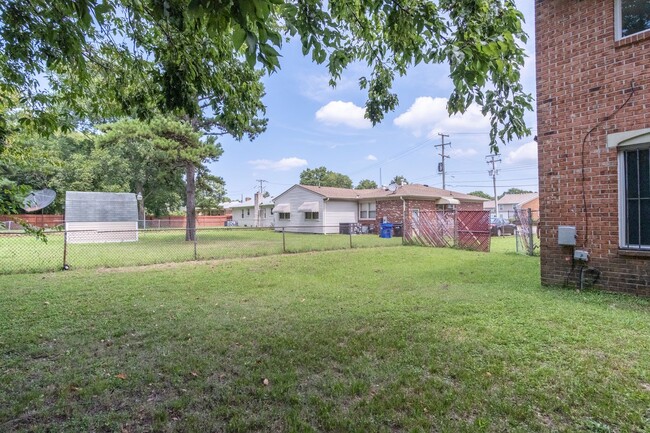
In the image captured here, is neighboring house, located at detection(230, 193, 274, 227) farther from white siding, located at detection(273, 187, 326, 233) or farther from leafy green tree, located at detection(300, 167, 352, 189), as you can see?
leafy green tree, located at detection(300, 167, 352, 189)

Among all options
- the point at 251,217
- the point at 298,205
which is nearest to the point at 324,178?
the point at 251,217

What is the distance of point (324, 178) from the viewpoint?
62594mm

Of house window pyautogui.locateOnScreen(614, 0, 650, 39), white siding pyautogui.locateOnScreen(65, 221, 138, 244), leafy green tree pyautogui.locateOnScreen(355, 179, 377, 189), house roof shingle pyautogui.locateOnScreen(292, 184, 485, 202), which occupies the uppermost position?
leafy green tree pyautogui.locateOnScreen(355, 179, 377, 189)

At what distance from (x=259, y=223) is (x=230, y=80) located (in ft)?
116

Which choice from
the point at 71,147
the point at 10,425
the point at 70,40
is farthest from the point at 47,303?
the point at 71,147

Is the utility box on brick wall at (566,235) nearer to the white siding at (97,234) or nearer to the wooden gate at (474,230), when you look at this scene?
the wooden gate at (474,230)

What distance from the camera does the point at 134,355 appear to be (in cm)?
336

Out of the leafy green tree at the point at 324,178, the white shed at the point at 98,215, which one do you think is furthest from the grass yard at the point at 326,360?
the leafy green tree at the point at 324,178

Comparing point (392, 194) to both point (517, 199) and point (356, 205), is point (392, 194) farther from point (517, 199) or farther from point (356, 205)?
point (517, 199)

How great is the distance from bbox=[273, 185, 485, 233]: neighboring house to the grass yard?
16.9 m

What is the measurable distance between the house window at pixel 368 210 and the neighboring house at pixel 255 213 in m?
12.3

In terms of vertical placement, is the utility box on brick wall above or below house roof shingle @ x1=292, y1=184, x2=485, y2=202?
below

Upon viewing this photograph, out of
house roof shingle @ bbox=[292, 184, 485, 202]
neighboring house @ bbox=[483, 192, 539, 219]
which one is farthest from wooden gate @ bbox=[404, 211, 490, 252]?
neighboring house @ bbox=[483, 192, 539, 219]

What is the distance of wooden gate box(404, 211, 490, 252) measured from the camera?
13071 mm
